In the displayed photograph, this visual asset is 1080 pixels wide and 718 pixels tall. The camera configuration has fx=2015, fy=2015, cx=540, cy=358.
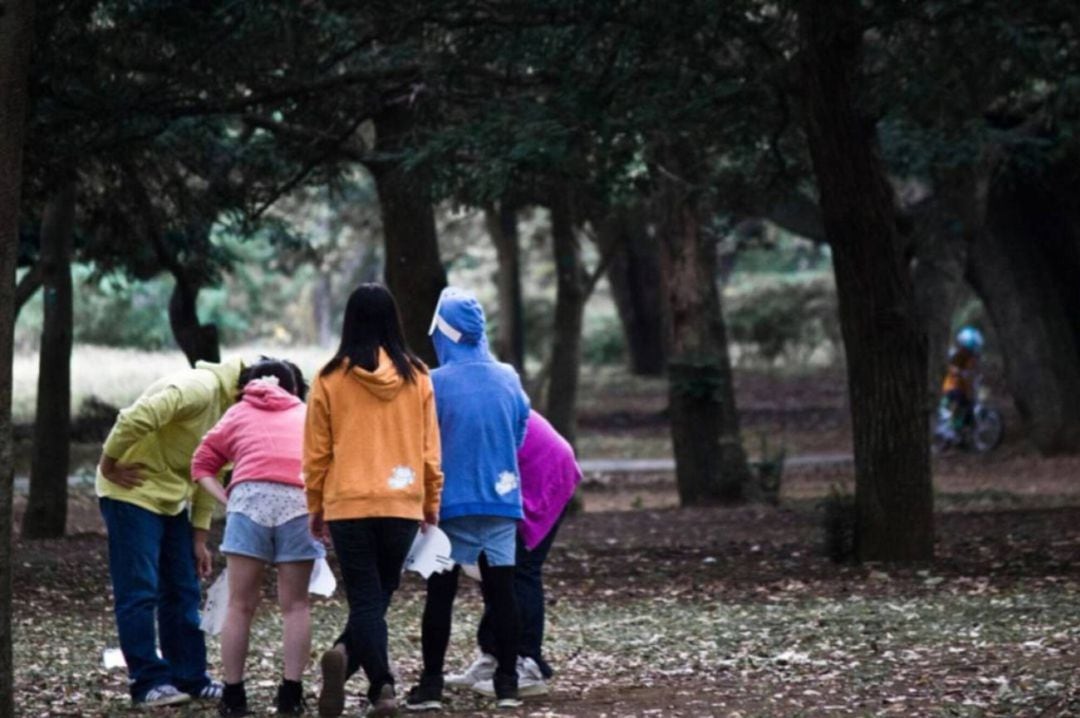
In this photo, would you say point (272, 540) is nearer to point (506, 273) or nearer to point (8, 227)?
point (8, 227)

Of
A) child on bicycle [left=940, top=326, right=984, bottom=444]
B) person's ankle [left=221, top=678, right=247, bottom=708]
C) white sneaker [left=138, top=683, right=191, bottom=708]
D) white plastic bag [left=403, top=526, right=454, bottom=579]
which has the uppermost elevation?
Answer: child on bicycle [left=940, top=326, right=984, bottom=444]

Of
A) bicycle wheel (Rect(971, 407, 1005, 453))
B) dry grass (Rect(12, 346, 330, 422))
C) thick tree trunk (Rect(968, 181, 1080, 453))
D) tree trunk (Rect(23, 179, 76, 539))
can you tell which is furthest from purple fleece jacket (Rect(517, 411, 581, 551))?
bicycle wheel (Rect(971, 407, 1005, 453))

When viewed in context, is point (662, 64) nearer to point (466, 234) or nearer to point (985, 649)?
point (985, 649)

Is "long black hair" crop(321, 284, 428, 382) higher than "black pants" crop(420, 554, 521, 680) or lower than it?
higher

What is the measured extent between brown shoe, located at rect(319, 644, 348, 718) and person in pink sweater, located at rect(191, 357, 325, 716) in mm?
412

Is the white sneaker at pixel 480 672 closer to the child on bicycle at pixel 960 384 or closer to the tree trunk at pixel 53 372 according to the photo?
the tree trunk at pixel 53 372

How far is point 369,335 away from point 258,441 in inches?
26.9

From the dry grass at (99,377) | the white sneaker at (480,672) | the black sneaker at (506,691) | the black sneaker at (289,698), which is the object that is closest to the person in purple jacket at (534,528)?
the white sneaker at (480,672)

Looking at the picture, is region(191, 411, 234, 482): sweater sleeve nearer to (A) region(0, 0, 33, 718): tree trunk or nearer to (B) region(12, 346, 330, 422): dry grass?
(A) region(0, 0, 33, 718): tree trunk

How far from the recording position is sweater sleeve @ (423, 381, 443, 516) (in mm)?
8453

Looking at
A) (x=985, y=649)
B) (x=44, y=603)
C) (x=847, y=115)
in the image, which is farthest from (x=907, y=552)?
(x=44, y=603)

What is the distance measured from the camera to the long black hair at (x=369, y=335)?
27.5ft

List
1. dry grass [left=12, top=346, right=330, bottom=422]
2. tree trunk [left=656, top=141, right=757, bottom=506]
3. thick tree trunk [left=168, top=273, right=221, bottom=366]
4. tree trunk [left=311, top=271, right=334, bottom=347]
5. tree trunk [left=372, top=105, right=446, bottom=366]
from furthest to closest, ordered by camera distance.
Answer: tree trunk [left=311, top=271, right=334, bottom=347] < dry grass [left=12, top=346, right=330, bottom=422] < tree trunk [left=656, top=141, right=757, bottom=506] < thick tree trunk [left=168, top=273, right=221, bottom=366] < tree trunk [left=372, top=105, right=446, bottom=366]

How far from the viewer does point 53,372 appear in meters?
18.2
